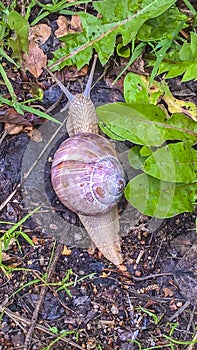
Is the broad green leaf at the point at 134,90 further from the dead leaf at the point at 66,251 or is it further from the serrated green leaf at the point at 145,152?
the dead leaf at the point at 66,251

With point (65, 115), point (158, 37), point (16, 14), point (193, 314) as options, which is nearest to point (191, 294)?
point (193, 314)

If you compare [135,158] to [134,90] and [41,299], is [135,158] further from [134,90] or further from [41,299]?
[41,299]

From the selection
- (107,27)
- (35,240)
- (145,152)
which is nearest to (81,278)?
(35,240)

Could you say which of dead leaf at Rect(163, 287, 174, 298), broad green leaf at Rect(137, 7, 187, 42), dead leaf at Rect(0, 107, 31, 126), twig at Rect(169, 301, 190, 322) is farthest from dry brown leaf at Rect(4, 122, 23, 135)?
twig at Rect(169, 301, 190, 322)

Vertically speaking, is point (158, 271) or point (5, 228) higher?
point (5, 228)

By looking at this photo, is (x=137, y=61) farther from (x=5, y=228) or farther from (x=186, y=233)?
(x=5, y=228)

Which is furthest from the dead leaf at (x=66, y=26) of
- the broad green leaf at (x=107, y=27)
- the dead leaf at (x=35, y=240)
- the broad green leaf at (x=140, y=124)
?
the dead leaf at (x=35, y=240)
